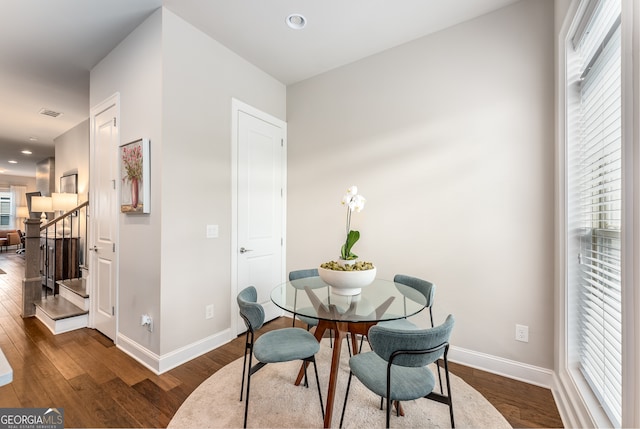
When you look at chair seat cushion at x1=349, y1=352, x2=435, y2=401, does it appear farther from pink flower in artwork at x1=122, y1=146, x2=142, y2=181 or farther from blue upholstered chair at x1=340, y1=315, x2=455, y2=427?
pink flower in artwork at x1=122, y1=146, x2=142, y2=181

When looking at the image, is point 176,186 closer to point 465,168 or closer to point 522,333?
point 465,168

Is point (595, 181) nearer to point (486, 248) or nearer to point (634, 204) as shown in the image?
point (634, 204)

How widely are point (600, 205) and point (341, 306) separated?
5.08 feet

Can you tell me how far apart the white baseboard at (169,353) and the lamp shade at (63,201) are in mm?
3720

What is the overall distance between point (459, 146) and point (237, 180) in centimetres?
214

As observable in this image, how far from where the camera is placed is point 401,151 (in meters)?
2.68

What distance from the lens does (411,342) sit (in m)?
1.27

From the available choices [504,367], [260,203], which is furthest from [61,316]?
[504,367]

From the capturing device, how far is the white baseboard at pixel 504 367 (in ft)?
6.73

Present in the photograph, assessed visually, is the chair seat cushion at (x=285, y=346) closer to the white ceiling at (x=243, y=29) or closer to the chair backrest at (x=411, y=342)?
the chair backrest at (x=411, y=342)

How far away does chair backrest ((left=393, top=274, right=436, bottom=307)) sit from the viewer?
2.04 meters

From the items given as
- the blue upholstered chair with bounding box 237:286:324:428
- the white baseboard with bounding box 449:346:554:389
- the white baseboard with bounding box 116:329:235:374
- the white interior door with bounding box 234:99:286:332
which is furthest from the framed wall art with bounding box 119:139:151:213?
the white baseboard with bounding box 449:346:554:389

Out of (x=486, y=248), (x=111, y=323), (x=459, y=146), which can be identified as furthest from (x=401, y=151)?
(x=111, y=323)

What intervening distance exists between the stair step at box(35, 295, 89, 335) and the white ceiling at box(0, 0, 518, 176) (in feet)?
9.07
